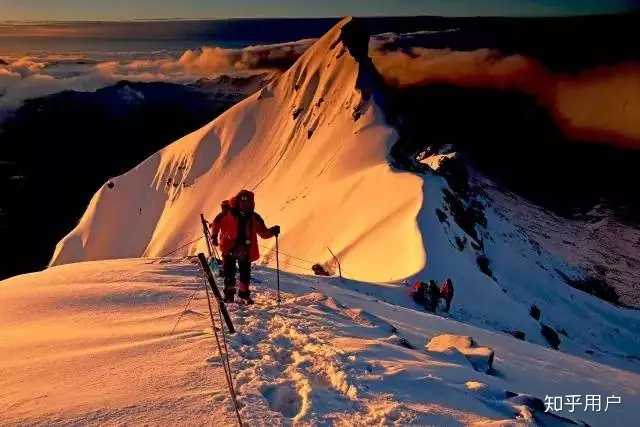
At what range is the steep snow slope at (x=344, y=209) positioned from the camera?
34.9 m

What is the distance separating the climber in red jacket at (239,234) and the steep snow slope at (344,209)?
12300 millimetres

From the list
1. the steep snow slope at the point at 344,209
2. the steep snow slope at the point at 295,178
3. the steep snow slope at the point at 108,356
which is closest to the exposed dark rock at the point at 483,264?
the steep snow slope at the point at 344,209

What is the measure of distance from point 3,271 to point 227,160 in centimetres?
7903

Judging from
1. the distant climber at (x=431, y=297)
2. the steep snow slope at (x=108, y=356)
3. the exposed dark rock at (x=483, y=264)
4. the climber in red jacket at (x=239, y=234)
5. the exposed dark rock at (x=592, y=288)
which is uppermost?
the climber in red jacket at (x=239, y=234)

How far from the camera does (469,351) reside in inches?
386

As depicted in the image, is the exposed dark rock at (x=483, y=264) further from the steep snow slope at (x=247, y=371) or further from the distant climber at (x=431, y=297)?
the steep snow slope at (x=247, y=371)

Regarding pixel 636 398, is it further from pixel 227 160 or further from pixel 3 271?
pixel 3 271

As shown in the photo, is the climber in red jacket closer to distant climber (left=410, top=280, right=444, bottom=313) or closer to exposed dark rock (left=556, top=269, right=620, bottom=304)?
distant climber (left=410, top=280, right=444, bottom=313)

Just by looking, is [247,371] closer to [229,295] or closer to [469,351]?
[229,295]

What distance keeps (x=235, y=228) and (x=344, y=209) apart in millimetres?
40804

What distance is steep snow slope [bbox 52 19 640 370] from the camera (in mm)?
34875

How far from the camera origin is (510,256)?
55.0 m

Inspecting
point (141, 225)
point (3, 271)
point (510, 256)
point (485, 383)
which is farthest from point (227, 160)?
point (485, 383)

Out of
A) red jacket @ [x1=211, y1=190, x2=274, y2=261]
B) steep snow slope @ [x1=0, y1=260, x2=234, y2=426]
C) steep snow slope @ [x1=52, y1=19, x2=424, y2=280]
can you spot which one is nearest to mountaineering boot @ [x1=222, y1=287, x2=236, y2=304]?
red jacket @ [x1=211, y1=190, x2=274, y2=261]
